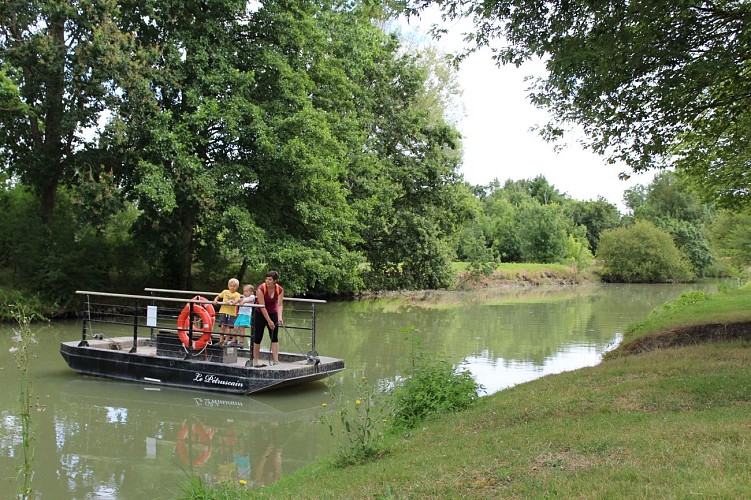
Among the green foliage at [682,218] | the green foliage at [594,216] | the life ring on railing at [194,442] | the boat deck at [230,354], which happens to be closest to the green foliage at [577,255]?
the green foliage at [682,218]

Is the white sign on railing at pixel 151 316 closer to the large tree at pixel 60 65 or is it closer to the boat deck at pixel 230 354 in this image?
the boat deck at pixel 230 354

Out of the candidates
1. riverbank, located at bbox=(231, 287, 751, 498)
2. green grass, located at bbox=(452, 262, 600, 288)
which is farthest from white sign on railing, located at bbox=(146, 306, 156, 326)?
green grass, located at bbox=(452, 262, 600, 288)

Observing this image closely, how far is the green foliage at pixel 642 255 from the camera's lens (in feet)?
192

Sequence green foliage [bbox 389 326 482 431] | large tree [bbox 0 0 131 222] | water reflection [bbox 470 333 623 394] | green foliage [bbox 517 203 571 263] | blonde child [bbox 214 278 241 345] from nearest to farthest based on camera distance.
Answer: green foliage [bbox 389 326 482 431] → blonde child [bbox 214 278 241 345] → water reflection [bbox 470 333 623 394] → large tree [bbox 0 0 131 222] → green foliage [bbox 517 203 571 263]

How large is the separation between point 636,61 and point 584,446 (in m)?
6.00

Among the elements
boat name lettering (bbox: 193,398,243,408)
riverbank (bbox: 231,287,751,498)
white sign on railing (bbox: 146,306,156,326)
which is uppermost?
white sign on railing (bbox: 146,306,156,326)

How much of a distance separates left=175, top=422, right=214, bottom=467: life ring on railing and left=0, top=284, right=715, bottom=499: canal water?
1 centimetres

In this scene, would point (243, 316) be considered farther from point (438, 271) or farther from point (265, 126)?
point (438, 271)

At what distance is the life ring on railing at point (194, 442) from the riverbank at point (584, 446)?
2.10 metres

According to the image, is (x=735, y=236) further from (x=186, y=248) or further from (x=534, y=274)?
(x=186, y=248)

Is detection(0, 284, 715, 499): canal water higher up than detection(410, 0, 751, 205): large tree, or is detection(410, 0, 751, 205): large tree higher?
detection(410, 0, 751, 205): large tree

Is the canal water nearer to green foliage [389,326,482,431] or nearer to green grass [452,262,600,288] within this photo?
green foliage [389,326,482,431]

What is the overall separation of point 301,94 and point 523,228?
139 feet

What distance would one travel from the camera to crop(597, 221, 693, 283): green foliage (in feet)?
192
